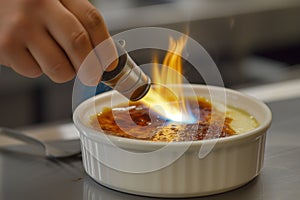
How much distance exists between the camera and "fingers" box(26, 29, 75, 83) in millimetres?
585

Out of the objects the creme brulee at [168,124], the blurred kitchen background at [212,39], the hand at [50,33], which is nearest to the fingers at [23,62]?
the hand at [50,33]

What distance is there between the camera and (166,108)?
2.43ft

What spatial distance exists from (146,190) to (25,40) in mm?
188

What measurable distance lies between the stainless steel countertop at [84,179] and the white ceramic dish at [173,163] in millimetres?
15

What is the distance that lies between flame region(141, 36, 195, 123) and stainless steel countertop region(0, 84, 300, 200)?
102 mm

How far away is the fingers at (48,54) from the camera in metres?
0.58

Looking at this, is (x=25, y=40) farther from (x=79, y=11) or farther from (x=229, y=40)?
(x=229, y=40)

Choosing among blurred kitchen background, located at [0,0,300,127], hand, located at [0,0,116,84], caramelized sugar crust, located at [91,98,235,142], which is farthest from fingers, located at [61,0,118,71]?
blurred kitchen background, located at [0,0,300,127]

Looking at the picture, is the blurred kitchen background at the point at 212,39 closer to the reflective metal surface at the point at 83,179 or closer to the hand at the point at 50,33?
the reflective metal surface at the point at 83,179

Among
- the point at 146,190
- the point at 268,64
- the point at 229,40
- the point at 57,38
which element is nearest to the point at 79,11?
the point at 57,38

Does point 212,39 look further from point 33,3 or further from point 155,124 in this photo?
point 33,3

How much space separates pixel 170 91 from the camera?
78 cm

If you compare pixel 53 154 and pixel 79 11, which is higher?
pixel 79 11

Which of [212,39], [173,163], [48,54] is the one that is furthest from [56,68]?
[212,39]
